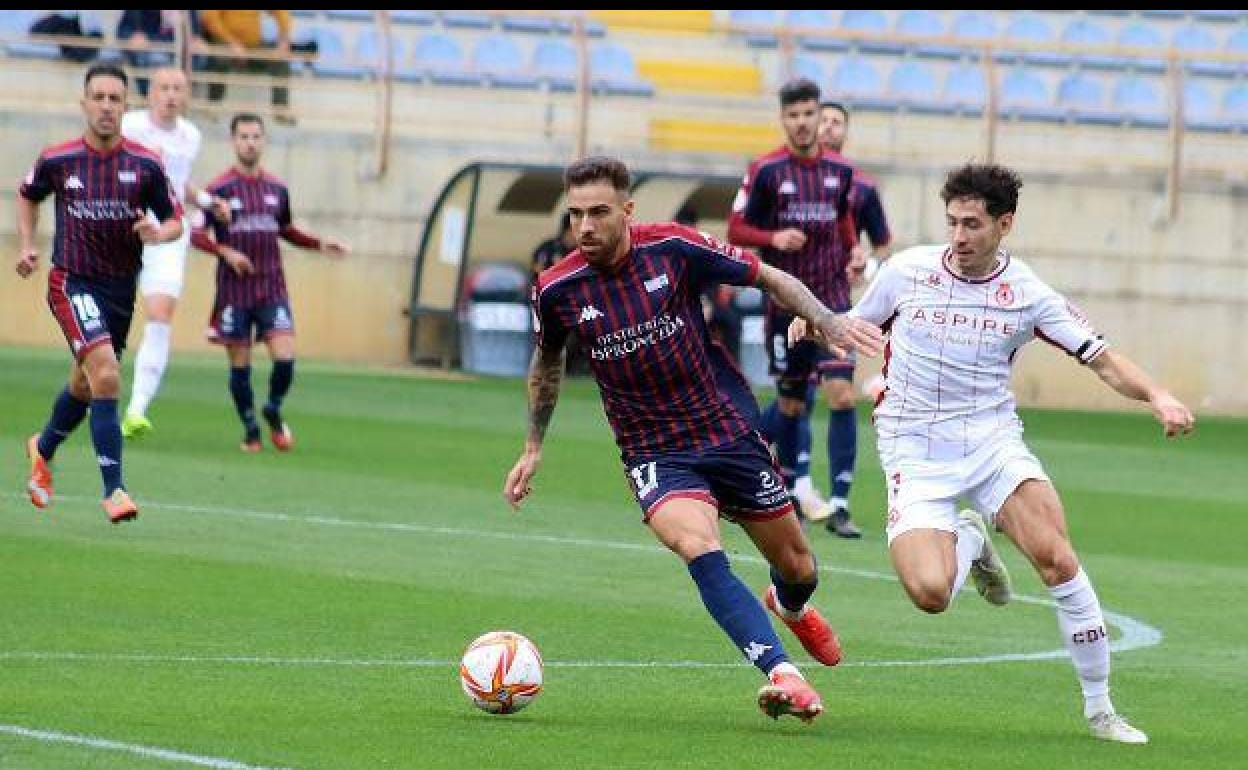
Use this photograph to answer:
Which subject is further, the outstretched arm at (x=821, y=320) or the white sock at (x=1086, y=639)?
the outstretched arm at (x=821, y=320)

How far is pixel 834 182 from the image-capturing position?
1473cm

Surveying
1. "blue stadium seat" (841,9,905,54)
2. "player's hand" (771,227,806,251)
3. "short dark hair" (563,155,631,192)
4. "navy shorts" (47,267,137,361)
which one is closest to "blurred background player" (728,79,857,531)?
"player's hand" (771,227,806,251)

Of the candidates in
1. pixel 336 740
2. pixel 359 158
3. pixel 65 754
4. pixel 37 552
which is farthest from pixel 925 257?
pixel 359 158

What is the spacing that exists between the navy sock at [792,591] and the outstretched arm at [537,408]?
3.23ft

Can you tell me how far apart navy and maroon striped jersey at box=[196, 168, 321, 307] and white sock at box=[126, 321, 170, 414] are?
26.7 inches

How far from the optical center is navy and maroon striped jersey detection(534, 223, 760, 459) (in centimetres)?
Answer: 845

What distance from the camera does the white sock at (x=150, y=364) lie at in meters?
17.4

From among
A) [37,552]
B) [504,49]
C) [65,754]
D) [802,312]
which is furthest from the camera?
[504,49]

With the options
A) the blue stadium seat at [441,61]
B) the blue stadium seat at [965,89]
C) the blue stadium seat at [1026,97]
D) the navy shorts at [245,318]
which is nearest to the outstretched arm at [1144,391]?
the navy shorts at [245,318]

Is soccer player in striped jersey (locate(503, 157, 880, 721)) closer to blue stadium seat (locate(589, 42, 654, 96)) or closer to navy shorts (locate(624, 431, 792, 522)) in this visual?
navy shorts (locate(624, 431, 792, 522))

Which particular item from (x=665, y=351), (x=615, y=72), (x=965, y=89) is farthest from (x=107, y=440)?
(x=965, y=89)

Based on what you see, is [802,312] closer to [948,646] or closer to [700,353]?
[700,353]

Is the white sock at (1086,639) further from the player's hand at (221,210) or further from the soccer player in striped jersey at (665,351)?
the player's hand at (221,210)

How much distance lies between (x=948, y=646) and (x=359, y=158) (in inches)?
673
